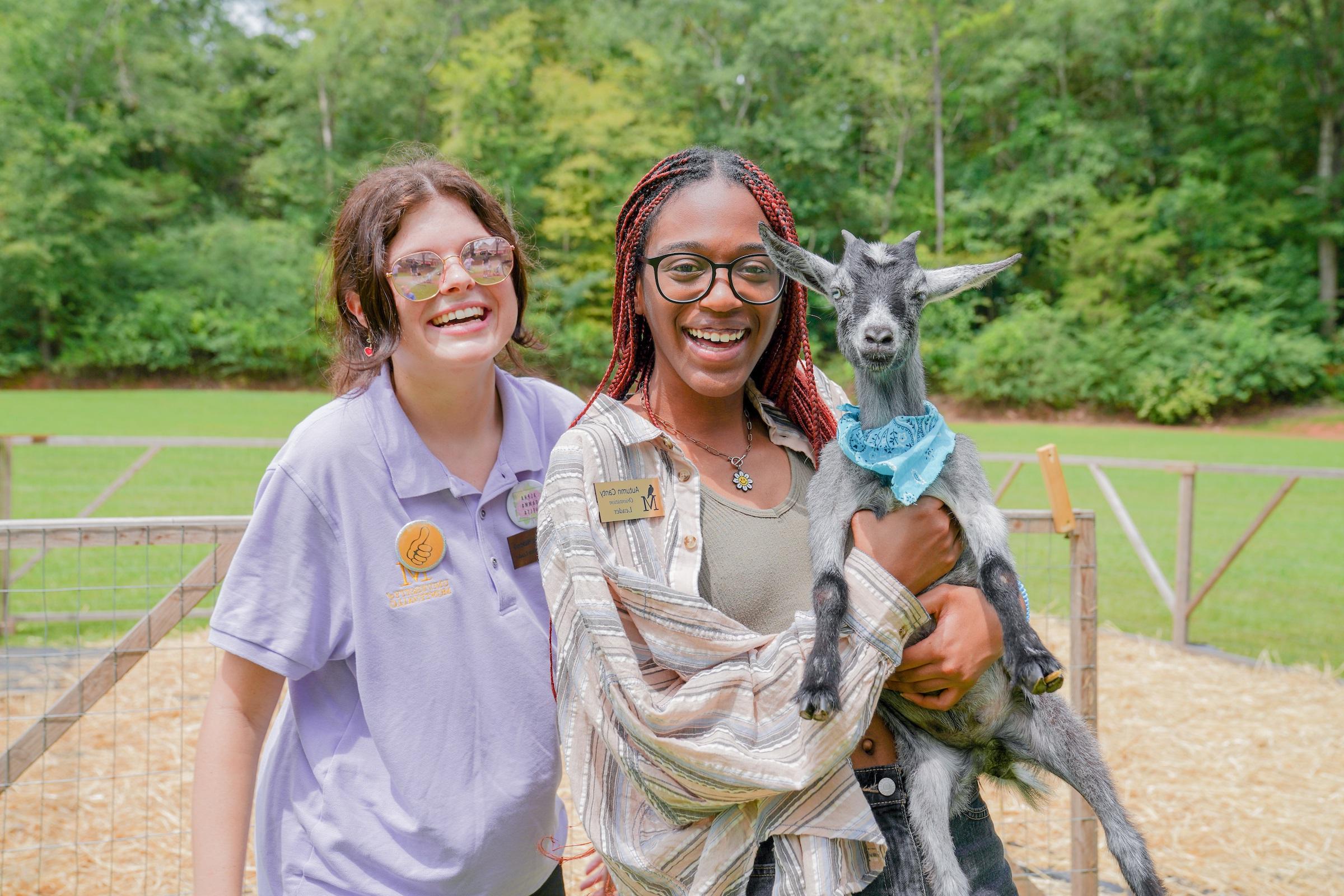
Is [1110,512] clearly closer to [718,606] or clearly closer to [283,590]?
[718,606]

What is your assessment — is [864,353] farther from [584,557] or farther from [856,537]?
[584,557]

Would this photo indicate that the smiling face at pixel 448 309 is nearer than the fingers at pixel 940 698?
No

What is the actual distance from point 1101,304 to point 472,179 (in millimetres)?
28691

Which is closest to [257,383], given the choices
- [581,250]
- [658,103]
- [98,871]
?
[581,250]

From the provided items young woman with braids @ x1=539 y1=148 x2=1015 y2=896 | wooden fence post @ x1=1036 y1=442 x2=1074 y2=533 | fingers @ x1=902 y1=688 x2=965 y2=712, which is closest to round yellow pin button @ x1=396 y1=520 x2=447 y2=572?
young woman with braids @ x1=539 y1=148 x2=1015 y2=896

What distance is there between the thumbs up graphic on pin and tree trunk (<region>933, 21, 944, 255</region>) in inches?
1161

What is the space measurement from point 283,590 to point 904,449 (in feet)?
4.19

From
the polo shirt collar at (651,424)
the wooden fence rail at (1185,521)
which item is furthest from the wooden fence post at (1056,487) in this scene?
the wooden fence rail at (1185,521)

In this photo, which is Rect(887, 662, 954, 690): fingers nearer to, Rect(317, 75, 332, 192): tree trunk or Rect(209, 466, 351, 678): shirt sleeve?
Rect(209, 466, 351, 678): shirt sleeve

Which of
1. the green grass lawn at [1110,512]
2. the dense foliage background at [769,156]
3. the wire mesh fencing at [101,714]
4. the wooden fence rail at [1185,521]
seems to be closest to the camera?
the wire mesh fencing at [101,714]

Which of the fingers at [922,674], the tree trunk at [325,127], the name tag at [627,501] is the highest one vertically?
the tree trunk at [325,127]

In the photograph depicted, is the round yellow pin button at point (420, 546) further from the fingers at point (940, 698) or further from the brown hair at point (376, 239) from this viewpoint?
the fingers at point (940, 698)

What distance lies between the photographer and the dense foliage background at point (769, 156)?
26.4m

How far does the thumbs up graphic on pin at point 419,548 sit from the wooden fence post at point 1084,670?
252 cm
